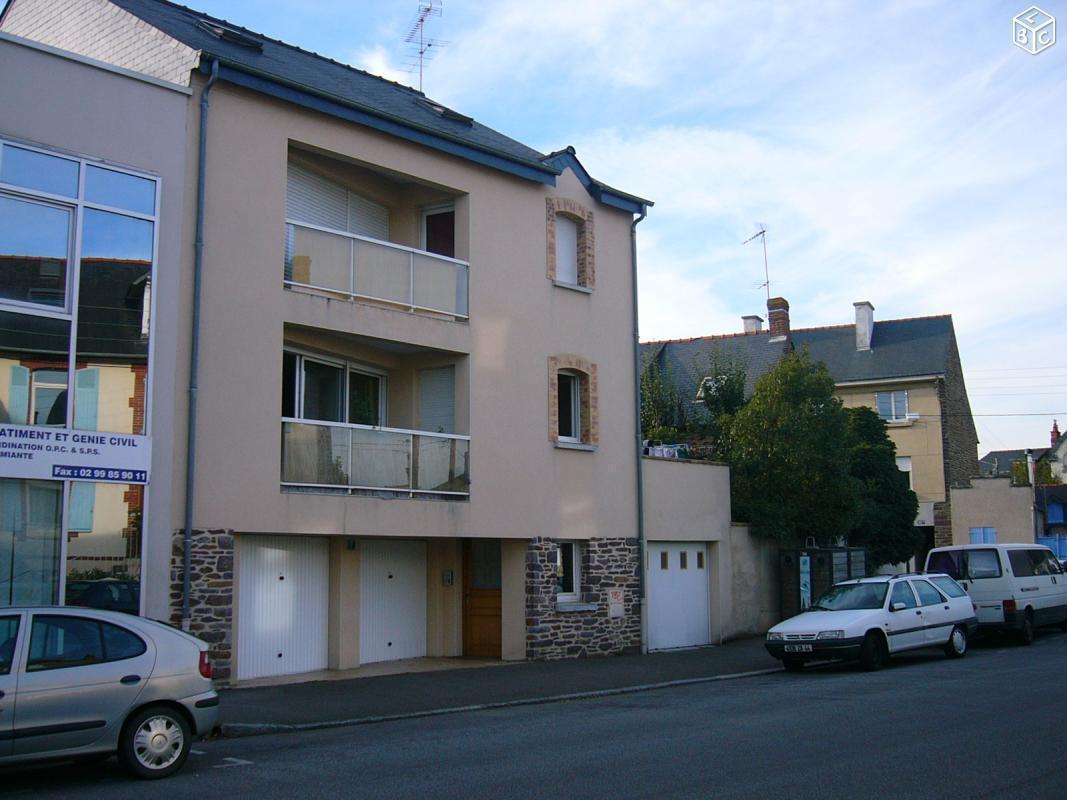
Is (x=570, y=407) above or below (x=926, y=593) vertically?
above

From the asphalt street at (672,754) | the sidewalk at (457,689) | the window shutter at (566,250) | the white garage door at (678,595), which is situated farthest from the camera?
the white garage door at (678,595)

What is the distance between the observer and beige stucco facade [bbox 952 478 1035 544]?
3847 centimetres

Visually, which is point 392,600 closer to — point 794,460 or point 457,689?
point 457,689

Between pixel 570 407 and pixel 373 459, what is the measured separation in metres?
5.14

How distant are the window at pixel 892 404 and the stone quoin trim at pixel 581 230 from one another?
992 inches

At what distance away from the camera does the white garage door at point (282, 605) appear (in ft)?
51.2

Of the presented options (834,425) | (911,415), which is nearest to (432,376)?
(834,425)

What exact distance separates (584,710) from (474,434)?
605cm

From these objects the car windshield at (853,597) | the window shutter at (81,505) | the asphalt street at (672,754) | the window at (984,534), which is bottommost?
the asphalt street at (672,754)

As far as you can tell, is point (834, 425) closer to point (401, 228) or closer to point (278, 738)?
point (401, 228)

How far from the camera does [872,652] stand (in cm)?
1664

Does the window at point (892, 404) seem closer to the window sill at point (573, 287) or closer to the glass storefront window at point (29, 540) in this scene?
the window sill at point (573, 287)

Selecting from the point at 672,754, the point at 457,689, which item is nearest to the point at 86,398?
the point at 457,689

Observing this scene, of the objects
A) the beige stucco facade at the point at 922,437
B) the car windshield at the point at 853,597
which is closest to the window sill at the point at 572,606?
the car windshield at the point at 853,597
